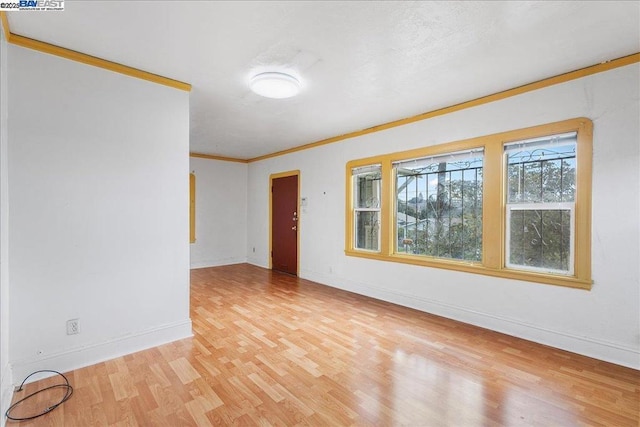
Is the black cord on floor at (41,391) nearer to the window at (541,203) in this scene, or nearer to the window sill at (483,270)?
the window sill at (483,270)

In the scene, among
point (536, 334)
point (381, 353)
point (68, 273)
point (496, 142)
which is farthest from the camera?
point (496, 142)

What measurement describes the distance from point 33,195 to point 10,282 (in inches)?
25.0

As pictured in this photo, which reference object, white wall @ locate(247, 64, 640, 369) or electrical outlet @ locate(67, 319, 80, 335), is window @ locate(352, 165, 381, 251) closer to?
white wall @ locate(247, 64, 640, 369)

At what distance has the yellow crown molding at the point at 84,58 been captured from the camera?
6.82 feet

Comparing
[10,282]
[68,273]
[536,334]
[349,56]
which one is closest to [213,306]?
[68,273]

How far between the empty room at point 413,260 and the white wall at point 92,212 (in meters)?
0.01

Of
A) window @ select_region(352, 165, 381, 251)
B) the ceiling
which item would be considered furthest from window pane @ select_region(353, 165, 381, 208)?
the ceiling

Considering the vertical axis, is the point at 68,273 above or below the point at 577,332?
above

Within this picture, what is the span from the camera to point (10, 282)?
6.82ft

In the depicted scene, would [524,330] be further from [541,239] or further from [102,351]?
[102,351]

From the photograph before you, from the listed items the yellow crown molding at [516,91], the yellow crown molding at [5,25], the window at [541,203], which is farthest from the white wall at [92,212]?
the window at [541,203]

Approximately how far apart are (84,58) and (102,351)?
2398mm

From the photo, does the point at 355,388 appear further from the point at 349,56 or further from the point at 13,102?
Result: the point at 13,102

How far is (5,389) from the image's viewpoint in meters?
1.89
